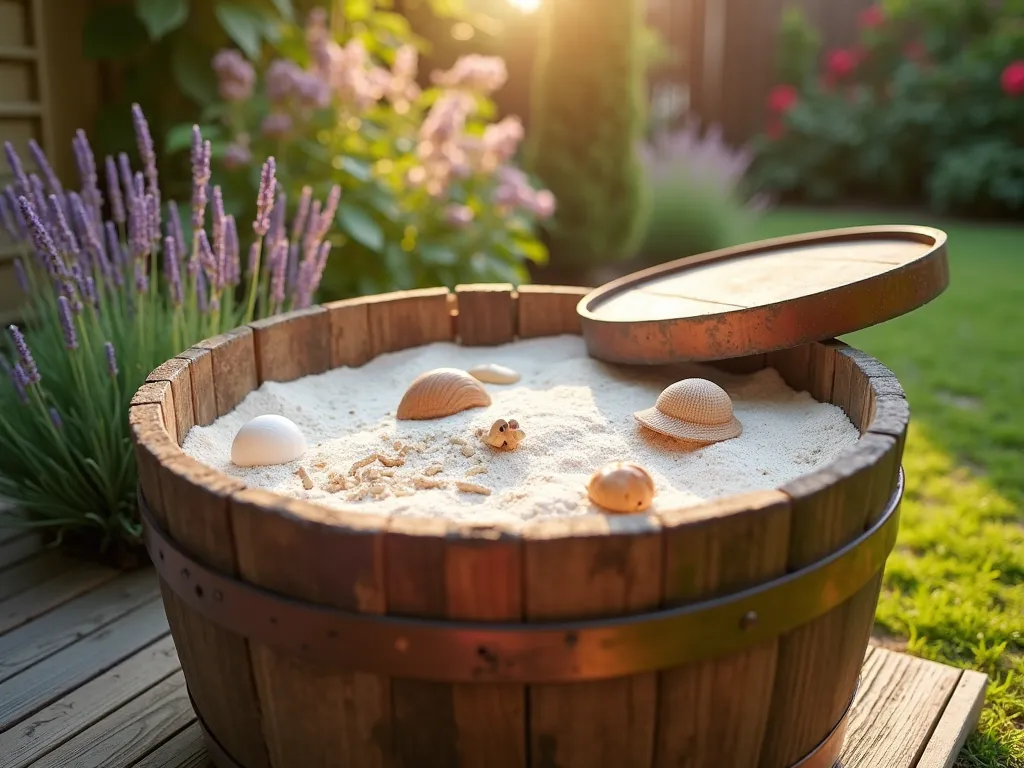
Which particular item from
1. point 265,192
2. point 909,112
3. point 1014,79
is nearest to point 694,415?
point 265,192

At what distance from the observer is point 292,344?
2125mm

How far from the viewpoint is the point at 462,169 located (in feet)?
11.7

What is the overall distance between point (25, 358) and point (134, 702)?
29.1 inches

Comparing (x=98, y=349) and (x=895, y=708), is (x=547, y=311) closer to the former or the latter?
(x=98, y=349)

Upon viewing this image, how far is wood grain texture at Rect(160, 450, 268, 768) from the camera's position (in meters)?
1.25

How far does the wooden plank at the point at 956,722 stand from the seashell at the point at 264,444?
127 cm

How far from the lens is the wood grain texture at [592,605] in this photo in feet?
3.64

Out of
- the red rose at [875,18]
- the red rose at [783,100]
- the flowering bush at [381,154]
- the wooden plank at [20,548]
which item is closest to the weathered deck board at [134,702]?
the wooden plank at [20,548]

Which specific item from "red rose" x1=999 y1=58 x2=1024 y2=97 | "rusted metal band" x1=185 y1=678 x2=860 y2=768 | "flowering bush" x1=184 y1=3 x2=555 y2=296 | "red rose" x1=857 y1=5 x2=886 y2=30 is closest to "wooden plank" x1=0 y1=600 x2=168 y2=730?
"rusted metal band" x1=185 y1=678 x2=860 y2=768

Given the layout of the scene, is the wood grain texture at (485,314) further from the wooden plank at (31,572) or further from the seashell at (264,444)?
the wooden plank at (31,572)

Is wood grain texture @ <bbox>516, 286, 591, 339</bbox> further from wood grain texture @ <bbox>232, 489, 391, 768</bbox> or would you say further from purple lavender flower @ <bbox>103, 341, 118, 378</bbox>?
wood grain texture @ <bbox>232, 489, 391, 768</bbox>

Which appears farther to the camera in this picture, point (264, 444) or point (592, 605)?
point (264, 444)

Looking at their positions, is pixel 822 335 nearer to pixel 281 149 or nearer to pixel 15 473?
pixel 15 473

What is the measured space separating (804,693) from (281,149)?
A: 8.78 feet
